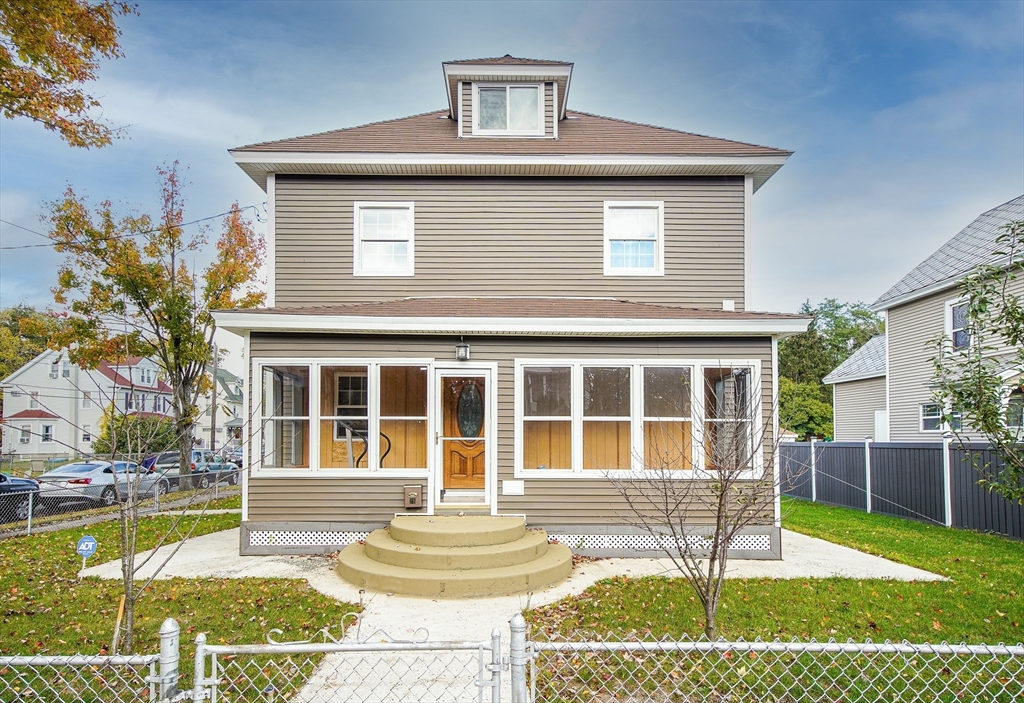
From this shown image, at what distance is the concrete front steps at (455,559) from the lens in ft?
21.4

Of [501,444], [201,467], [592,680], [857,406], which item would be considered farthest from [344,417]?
[857,406]

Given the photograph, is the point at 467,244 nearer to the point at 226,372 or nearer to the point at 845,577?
the point at 845,577

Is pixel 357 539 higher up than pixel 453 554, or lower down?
lower down

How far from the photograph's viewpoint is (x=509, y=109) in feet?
35.1

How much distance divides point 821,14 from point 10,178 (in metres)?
21.4

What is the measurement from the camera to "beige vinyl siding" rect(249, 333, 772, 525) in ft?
27.5

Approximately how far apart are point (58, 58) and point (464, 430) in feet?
31.7

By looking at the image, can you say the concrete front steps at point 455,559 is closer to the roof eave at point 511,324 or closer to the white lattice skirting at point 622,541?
the white lattice skirting at point 622,541

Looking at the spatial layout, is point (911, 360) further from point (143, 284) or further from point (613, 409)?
point (143, 284)

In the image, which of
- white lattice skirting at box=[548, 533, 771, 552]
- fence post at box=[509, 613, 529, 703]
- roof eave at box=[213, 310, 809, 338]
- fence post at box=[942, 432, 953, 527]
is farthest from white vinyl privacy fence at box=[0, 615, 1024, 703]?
fence post at box=[942, 432, 953, 527]

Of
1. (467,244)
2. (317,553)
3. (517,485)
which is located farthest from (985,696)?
(467,244)

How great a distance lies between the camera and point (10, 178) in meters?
15.5

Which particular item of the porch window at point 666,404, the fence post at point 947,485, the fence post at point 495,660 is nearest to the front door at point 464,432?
the porch window at point 666,404

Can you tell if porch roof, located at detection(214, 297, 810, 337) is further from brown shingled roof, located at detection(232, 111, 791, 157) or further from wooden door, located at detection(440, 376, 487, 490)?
brown shingled roof, located at detection(232, 111, 791, 157)
